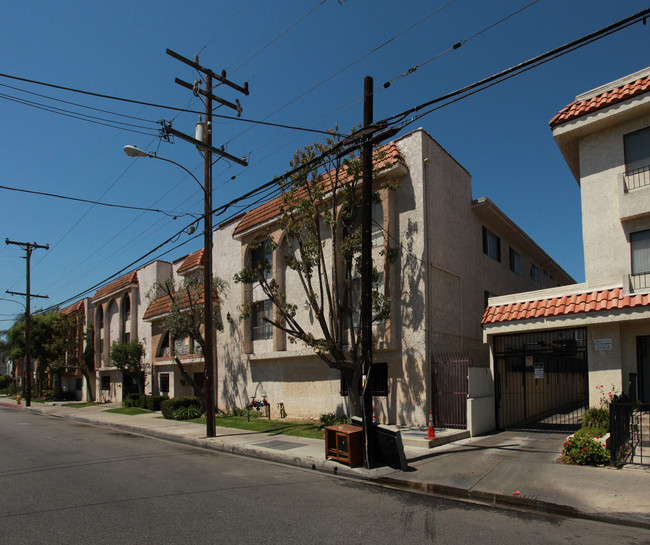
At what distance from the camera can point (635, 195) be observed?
1338cm

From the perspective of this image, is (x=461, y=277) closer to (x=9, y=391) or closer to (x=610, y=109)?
(x=610, y=109)

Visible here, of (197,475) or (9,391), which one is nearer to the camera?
(197,475)

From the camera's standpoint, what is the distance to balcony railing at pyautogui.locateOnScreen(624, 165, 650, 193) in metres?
13.4

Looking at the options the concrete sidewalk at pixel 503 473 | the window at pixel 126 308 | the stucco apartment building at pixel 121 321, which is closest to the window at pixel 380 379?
the concrete sidewalk at pixel 503 473

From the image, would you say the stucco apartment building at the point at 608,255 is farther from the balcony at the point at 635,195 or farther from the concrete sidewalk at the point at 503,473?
the concrete sidewalk at the point at 503,473

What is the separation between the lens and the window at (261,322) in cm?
2138

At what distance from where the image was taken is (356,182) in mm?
16406

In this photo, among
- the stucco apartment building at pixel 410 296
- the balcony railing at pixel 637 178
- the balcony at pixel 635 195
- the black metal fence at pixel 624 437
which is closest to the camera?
the black metal fence at pixel 624 437

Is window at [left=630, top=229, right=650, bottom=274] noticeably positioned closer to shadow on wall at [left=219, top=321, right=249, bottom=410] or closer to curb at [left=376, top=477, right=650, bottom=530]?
curb at [left=376, top=477, right=650, bottom=530]

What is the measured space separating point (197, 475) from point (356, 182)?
32.9 ft

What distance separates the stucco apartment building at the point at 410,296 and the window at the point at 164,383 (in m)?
6.39

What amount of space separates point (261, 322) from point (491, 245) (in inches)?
Result: 406

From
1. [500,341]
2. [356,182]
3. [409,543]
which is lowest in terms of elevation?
[409,543]

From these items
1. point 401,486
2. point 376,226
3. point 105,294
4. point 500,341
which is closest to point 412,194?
point 376,226
